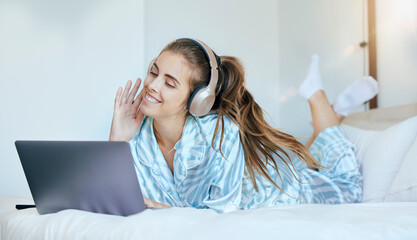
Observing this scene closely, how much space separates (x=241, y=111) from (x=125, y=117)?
0.44 metres

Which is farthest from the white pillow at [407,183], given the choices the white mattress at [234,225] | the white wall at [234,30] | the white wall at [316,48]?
the white wall at [234,30]

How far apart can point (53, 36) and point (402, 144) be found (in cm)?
192

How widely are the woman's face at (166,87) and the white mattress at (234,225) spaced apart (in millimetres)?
623

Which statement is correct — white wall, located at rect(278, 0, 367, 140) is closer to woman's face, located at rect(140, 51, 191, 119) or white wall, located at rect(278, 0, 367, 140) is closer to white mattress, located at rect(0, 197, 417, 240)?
woman's face, located at rect(140, 51, 191, 119)

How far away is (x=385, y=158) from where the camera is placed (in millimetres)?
1567

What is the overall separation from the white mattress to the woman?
55 centimetres

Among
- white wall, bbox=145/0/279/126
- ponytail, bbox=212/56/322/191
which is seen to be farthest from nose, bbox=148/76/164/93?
white wall, bbox=145/0/279/126

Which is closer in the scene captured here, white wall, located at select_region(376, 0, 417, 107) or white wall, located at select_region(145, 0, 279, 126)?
white wall, located at select_region(376, 0, 417, 107)

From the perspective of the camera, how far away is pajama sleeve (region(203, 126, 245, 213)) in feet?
4.30

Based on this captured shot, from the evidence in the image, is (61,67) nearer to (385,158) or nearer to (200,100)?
(200,100)

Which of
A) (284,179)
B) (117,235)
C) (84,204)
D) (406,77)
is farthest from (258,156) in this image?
(406,77)

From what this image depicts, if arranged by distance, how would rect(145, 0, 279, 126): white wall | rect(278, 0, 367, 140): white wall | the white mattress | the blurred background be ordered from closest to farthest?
1. the white mattress
2. the blurred background
3. rect(278, 0, 367, 140): white wall
4. rect(145, 0, 279, 126): white wall

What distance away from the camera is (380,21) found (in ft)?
7.70

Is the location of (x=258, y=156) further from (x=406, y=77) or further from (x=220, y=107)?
(x=406, y=77)
